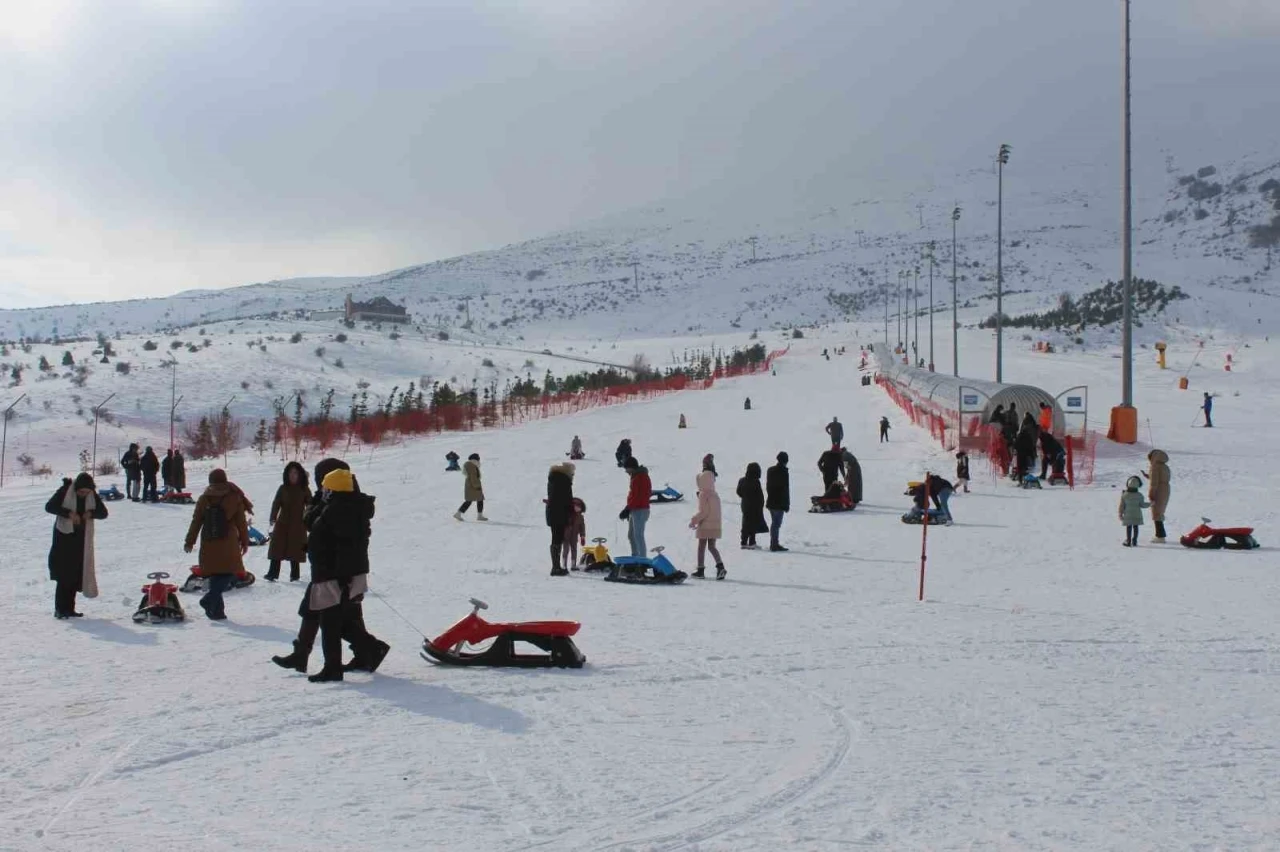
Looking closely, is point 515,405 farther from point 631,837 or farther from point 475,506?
point 631,837

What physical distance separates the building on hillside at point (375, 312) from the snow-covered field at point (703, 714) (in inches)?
3497

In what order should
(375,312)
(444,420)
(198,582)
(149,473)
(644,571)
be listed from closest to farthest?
(198,582), (644,571), (149,473), (444,420), (375,312)

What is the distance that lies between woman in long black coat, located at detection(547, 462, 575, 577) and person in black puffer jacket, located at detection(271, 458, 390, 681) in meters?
6.94

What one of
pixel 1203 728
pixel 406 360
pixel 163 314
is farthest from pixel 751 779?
pixel 163 314

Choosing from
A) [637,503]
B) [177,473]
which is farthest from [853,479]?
[177,473]

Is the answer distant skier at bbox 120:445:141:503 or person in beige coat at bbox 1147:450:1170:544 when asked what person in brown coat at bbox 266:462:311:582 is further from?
distant skier at bbox 120:445:141:503

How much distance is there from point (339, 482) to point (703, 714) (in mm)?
3086

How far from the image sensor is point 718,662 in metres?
10.1

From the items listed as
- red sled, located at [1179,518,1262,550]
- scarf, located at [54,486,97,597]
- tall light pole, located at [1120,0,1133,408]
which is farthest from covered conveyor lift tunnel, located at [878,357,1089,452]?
scarf, located at [54,486,97,597]

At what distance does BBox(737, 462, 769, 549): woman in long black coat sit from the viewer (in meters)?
18.4

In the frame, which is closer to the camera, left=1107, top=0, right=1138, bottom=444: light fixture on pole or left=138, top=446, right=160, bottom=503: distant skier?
left=138, top=446, right=160, bottom=503: distant skier

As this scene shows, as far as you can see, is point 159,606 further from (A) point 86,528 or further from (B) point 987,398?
(B) point 987,398

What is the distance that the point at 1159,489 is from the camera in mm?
19094

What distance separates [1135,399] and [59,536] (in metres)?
45.2
